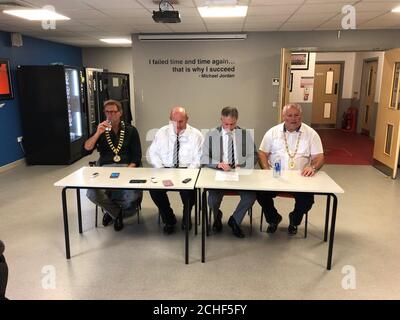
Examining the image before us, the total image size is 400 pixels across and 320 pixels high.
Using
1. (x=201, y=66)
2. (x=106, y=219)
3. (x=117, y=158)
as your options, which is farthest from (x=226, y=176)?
(x=201, y=66)

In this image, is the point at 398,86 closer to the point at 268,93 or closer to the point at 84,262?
the point at 268,93

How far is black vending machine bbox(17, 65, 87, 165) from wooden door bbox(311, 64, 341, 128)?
7.14 m

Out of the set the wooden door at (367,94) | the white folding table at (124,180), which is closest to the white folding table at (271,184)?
the white folding table at (124,180)

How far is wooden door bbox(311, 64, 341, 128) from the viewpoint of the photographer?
10.1 metres

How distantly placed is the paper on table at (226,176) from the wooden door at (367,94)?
274 inches

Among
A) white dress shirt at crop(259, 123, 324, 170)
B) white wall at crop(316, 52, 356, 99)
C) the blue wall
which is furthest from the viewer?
white wall at crop(316, 52, 356, 99)

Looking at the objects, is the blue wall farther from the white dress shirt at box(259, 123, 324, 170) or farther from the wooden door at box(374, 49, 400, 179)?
the wooden door at box(374, 49, 400, 179)

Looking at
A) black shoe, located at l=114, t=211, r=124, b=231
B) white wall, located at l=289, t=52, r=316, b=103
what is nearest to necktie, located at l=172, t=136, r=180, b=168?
black shoe, located at l=114, t=211, r=124, b=231

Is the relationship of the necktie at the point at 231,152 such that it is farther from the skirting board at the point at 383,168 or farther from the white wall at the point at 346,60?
the white wall at the point at 346,60

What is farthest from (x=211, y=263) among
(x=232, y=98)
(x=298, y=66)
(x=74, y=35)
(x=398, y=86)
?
(x=298, y=66)

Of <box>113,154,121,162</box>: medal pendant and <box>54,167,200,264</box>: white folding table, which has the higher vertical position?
<box>113,154,121,162</box>: medal pendant

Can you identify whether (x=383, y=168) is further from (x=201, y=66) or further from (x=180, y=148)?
(x=180, y=148)

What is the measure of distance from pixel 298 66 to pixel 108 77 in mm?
4172

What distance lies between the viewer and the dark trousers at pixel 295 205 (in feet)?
10.1
